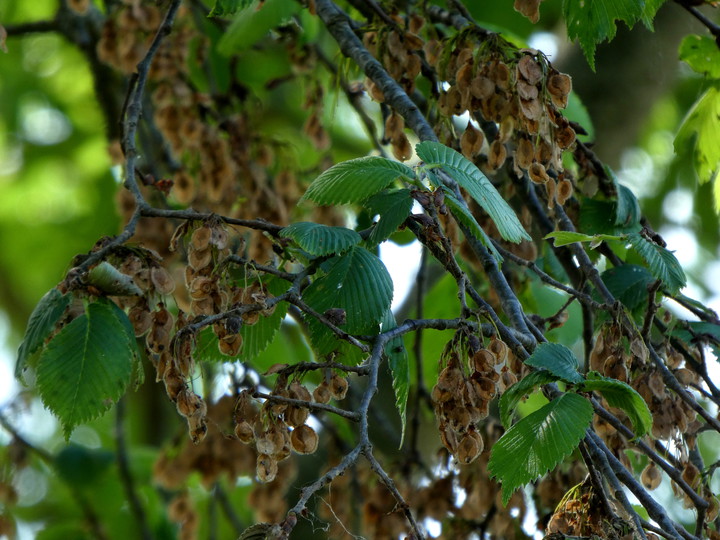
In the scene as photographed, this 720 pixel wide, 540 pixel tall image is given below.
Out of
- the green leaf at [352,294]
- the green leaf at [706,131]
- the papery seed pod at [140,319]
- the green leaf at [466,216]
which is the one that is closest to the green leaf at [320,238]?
the green leaf at [352,294]

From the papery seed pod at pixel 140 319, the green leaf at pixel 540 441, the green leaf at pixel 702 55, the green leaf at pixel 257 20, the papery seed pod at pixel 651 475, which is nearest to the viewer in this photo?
the green leaf at pixel 540 441

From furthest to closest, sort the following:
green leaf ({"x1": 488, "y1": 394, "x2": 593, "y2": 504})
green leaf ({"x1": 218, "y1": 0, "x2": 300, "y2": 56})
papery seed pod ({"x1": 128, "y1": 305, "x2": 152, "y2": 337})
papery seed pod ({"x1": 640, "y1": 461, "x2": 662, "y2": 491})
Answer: green leaf ({"x1": 218, "y1": 0, "x2": 300, "y2": 56}) → papery seed pod ({"x1": 640, "y1": 461, "x2": 662, "y2": 491}) → papery seed pod ({"x1": 128, "y1": 305, "x2": 152, "y2": 337}) → green leaf ({"x1": 488, "y1": 394, "x2": 593, "y2": 504})

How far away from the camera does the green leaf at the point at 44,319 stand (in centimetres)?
129

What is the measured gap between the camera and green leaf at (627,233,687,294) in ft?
4.91

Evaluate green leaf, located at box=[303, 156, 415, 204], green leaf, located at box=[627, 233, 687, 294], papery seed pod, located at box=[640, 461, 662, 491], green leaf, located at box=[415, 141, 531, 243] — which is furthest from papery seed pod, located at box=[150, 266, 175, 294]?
papery seed pod, located at box=[640, 461, 662, 491]

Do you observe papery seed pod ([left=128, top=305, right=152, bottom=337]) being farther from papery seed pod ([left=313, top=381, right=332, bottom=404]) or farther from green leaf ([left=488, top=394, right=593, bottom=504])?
green leaf ([left=488, top=394, right=593, bottom=504])

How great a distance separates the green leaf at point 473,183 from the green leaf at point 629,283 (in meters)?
0.40

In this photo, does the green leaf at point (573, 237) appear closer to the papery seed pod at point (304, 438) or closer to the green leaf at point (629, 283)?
the green leaf at point (629, 283)

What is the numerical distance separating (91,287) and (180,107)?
1346 mm

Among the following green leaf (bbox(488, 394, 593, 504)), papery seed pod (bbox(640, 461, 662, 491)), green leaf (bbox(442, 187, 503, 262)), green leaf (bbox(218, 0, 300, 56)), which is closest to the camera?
green leaf (bbox(488, 394, 593, 504))

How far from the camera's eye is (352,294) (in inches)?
51.8

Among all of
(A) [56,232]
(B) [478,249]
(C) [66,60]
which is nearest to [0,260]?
(A) [56,232]

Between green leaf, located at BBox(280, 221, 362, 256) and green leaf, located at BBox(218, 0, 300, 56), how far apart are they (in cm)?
105

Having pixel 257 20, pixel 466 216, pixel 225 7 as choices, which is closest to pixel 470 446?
pixel 466 216
